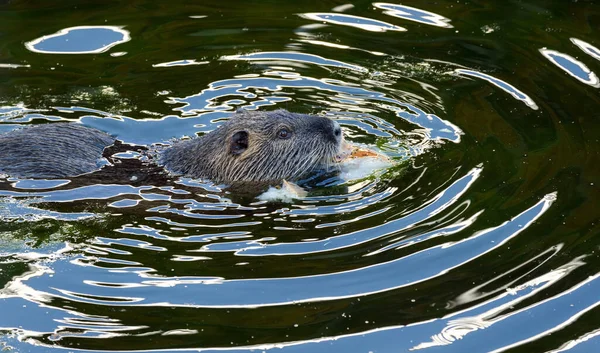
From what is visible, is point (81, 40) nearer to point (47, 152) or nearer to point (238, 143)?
point (47, 152)

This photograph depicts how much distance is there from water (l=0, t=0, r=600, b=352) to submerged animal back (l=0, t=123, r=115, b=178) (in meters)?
0.15

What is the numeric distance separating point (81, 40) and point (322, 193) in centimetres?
459

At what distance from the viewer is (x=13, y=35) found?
440 inches

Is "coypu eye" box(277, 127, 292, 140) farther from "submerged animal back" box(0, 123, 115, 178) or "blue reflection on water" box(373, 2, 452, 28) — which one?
"blue reflection on water" box(373, 2, 452, 28)

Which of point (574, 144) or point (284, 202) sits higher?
point (574, 144)

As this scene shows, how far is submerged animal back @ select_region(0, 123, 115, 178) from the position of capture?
7.93 m

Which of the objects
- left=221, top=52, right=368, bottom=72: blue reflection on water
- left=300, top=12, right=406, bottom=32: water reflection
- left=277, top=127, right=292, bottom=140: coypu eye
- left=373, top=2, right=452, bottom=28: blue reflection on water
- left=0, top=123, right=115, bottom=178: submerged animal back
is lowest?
left=0, top=123, right=115, bottom=178: submerged animal back

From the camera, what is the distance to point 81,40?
11.0m

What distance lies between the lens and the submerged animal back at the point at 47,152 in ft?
26.0

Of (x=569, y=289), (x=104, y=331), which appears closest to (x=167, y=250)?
(x=104, y=331)

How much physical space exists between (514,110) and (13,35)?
591 centimetres

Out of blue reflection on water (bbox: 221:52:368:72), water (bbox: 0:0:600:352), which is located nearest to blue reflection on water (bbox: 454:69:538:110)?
water (bbox: 0:0:600:352)

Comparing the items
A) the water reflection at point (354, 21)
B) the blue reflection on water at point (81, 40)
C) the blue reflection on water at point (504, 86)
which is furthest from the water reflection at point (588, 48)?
the blue reflection on water at point (81, 40)

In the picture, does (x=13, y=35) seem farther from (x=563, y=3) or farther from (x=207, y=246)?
(x=563, y=3)
